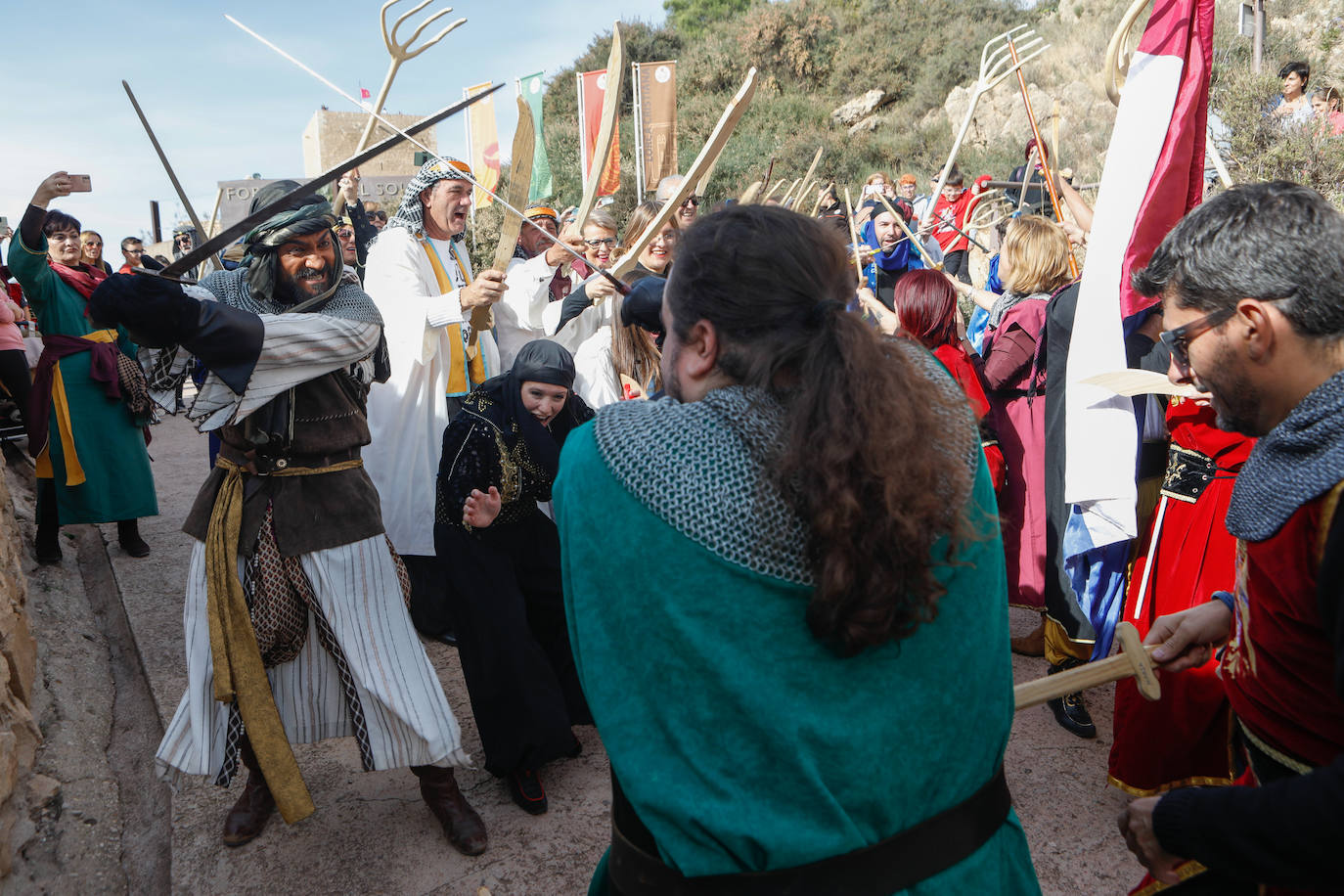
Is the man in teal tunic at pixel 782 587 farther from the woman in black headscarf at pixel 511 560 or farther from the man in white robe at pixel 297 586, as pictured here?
the woman in black headscarf at pixel 511 560

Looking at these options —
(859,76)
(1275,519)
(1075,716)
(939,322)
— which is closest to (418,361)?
(939,322)

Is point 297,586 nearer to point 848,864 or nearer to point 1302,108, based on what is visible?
point 848,864

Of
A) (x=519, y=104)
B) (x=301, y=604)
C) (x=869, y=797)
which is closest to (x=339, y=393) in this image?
(x=301, y=604)

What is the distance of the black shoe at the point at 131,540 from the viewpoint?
527 centimetres

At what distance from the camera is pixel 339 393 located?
8.82 ft

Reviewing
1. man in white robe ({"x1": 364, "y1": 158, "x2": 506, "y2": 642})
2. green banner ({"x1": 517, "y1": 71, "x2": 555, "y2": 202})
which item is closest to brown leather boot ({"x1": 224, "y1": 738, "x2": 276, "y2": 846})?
man in white robe ({"x1": 364, "y1": 158, "x2": 506, "y2": 642})

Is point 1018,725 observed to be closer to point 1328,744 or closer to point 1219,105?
point 1328,744

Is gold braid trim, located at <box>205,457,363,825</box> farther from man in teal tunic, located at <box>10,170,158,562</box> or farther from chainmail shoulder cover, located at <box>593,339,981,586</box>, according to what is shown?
man in teal tunic, located at <box>10,170,158,562</box>

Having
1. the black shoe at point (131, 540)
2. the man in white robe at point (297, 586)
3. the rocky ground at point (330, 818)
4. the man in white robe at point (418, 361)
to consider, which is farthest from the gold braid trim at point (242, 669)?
the black shoe at point (131, 540)

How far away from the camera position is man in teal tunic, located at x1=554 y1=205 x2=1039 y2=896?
0.99 metres

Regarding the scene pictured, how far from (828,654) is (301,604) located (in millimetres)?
2015

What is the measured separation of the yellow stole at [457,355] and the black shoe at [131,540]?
96.5 inches

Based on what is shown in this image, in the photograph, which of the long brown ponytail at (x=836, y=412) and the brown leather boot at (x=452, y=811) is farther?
the brown leather boot at (x=452, y=811)

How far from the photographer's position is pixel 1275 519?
1.16 metres
